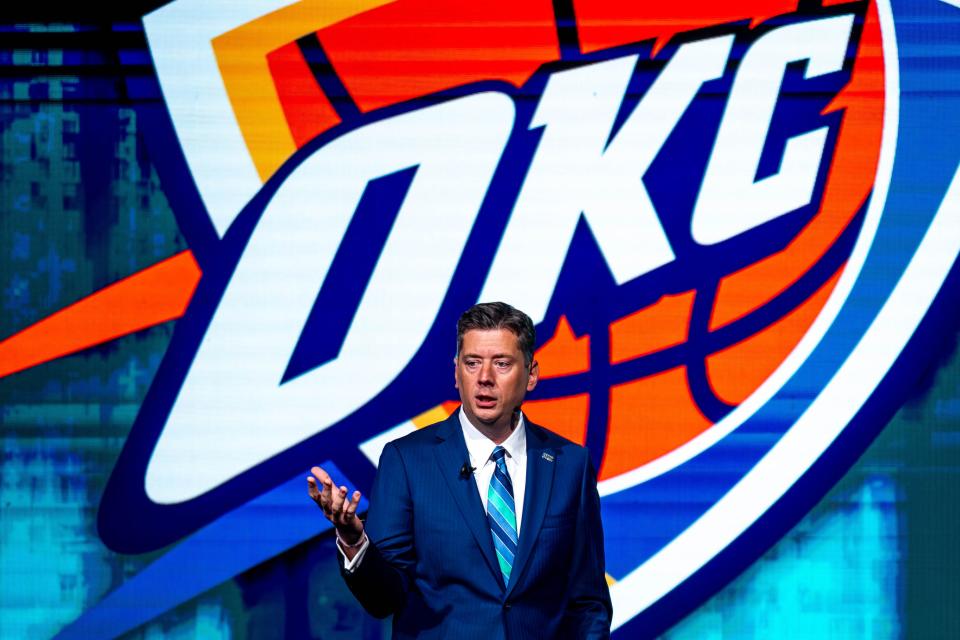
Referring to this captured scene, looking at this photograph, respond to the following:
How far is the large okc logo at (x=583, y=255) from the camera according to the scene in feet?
13.0

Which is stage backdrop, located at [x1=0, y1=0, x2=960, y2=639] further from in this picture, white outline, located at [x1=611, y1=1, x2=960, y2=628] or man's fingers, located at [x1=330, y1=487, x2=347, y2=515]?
man's fingers, located at [x1=330, y1=487, x2=347, y2=515]

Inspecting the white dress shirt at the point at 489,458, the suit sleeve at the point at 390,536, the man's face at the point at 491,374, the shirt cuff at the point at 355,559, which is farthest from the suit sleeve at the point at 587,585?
the shirt cuff at the point at 355,559

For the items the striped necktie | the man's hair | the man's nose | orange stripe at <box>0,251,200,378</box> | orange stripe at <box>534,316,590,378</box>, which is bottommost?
the striped necktie

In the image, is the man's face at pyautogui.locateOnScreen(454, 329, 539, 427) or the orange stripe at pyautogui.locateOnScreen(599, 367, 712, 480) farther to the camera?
the orange stripe at pyautogui.locateOnScreen(599, 367, 712, 480)

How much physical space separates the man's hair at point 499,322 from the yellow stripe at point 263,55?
178 cm

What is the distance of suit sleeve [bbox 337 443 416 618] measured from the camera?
2285 mm

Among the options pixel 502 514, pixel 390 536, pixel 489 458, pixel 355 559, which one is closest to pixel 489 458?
pixel 489 458

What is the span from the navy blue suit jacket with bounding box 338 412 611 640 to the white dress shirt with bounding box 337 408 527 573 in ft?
0.07

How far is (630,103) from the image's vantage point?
13.1 feet

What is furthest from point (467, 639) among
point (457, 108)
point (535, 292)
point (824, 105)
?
point (824, 105)

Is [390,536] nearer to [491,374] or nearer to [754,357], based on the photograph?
[491,374]

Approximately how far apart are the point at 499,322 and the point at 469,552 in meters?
0.47

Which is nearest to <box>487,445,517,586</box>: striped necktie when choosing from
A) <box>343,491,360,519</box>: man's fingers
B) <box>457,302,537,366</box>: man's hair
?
<box>457,302,537,366</box>: man's hair

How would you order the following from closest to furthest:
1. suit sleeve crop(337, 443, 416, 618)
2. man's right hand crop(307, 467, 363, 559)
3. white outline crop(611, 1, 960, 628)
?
man's right hand crop(307, 467, 363, 559), suit sleeve crop(337, 443, 416, 618), white outline crop(611, 1, 960, 628)
